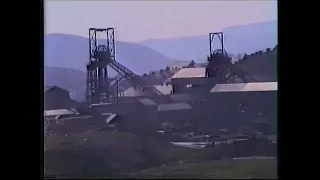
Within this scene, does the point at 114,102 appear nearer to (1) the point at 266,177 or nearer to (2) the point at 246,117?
(2) the point at 246,117

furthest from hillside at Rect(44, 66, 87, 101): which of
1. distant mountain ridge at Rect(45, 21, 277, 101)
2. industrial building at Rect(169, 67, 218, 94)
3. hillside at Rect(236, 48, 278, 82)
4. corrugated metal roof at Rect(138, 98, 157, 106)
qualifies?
hillside at Rect(236, 48, 278, 82)

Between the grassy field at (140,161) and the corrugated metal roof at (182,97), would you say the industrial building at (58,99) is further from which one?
the corrugated metal roof at (182,97)

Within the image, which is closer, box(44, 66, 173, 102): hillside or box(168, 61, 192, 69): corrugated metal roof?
box(44, 66, 173, 102): hillside

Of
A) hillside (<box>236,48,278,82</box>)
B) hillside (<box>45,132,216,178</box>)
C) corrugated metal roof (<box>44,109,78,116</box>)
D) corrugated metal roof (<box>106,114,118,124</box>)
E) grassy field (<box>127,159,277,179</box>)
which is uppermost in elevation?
hillside (<box>236,48,278,82</box>)

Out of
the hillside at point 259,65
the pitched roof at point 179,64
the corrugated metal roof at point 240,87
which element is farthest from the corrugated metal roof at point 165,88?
the hillside at point 259,65

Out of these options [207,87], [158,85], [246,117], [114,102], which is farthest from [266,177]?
[114,102]

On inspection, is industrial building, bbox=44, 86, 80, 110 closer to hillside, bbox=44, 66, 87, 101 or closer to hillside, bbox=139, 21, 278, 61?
hillside, bbox=44, 66, 87, 101
